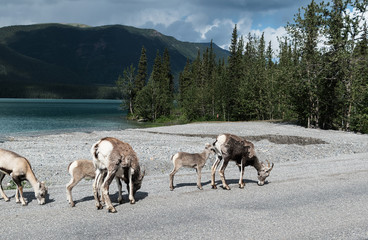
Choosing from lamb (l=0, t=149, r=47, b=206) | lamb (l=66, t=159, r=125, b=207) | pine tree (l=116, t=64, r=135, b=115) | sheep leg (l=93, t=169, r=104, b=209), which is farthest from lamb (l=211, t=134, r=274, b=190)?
pine tree (l=116, t=64, r=135, b=115)

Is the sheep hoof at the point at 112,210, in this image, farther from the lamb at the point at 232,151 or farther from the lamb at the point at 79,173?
the lamb at the point at 232,151

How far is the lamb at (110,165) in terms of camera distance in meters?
7.50

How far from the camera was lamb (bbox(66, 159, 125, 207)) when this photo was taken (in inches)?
316

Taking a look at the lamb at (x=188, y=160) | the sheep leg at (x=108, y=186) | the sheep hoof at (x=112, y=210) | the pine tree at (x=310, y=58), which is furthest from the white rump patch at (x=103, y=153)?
the pine tree at (x=310, y=58)

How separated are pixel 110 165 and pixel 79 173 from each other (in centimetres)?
135

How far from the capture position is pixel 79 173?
825 centimetres

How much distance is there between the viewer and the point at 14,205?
26.6 feet

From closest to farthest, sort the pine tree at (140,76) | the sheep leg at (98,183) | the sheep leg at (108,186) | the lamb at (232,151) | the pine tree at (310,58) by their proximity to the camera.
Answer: the sheep leg at (108,186), the sheep leg at (98,183), the lamb at (232,151), the pine tree at (310,58), the pine tree at (140,76)

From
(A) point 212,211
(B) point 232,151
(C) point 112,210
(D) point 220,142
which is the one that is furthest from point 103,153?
(B) point 232,151

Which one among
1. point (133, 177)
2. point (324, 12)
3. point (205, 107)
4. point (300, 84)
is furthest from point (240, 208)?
point (205, 107)

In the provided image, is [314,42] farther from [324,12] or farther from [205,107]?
[205,107]

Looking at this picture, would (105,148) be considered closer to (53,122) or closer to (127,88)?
(53,122)

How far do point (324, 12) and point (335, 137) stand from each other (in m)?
15.1

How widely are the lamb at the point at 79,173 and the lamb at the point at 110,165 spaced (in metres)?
0.35
